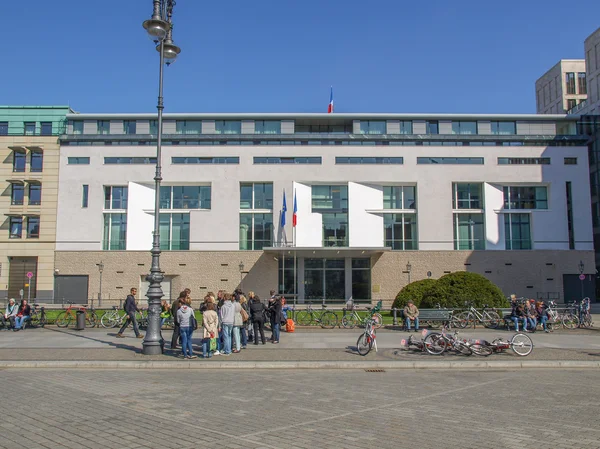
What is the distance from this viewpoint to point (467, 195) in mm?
44562

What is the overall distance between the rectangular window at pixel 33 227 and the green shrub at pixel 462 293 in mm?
34681

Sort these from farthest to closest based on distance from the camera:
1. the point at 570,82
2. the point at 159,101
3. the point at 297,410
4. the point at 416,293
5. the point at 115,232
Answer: the point at 570,82 → the point at 115,232 → the point at 416,293 → the point at 159,101 → the point at 297,410

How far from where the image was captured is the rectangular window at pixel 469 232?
4359cm

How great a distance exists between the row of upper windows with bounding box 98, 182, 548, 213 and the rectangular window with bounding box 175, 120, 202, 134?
17.2ft

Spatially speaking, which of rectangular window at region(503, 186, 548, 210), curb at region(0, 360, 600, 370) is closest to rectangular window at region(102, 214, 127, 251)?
curb at region(0, 360, 600, 370)

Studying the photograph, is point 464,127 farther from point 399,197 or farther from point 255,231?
point 255,231

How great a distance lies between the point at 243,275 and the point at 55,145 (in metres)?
20.3

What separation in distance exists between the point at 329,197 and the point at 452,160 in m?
11.1

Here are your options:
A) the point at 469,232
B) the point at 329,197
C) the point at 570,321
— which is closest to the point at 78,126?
the point at 329,197

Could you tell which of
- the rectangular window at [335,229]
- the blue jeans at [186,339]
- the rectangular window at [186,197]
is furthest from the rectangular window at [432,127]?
the blue jeans at [186,339]

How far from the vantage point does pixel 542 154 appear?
1764 inches

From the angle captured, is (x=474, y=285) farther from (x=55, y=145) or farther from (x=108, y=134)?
(x=55, y=145)

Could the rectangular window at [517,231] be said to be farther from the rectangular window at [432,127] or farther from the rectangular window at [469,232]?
the rectangular window at [432,127]

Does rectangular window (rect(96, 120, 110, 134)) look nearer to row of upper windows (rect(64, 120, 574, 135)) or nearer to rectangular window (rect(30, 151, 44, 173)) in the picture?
row of upper windows (rect(64, 120, 574, 135))
